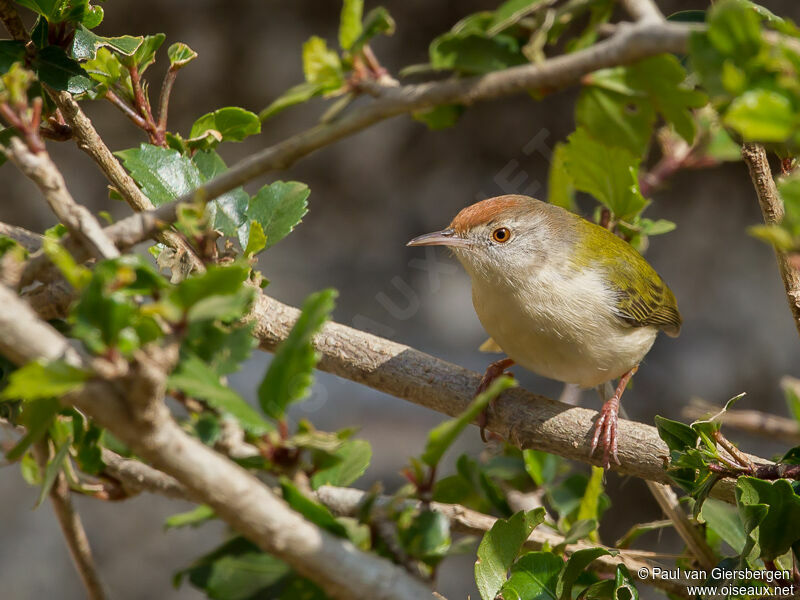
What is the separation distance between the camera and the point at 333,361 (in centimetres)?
228

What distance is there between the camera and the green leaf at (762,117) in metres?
0.93

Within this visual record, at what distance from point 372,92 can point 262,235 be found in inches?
20.4

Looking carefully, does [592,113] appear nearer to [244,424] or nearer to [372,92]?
[372,92]

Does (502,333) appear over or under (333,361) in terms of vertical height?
under

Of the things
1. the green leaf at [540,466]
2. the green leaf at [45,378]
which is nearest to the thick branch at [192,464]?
the green leaf at [45,378]

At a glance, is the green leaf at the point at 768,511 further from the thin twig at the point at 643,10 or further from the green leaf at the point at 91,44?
the green leaf at the point at 91,44

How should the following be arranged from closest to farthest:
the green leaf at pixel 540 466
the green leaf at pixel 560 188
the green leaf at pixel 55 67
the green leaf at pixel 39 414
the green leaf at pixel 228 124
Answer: the green leaf at pixel 39 414, the green leaf at pixel 55 67, the green leaf at pixel 228 124, the green leaf at pixel 540 466, the green leaf at pixel 560 188

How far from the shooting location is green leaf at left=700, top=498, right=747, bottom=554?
206cm

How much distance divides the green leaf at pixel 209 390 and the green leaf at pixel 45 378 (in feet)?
0.43

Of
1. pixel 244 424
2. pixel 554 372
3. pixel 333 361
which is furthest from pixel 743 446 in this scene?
pixel 244 424

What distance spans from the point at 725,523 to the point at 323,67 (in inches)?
63.3

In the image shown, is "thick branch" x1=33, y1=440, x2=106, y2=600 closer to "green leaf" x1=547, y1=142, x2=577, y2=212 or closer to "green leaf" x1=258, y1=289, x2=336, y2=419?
"green leaf" x1=258, y1=289, x2=336, y2=419

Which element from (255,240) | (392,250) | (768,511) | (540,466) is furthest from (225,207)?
(392,250)

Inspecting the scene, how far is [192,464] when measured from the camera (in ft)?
3.34
